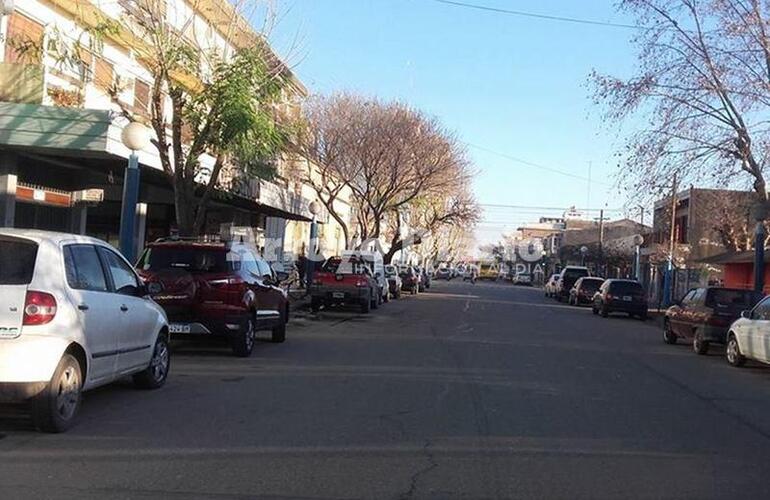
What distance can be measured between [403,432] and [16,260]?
3.97m

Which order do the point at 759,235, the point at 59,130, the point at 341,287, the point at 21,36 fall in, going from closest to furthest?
the point at 59,130
the point at 21,36
the point at 759,235
the point at 341,287

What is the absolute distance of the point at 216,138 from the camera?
15875mm

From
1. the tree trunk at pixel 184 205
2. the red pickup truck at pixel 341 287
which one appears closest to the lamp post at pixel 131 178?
the tree trunk at pixel 184 205

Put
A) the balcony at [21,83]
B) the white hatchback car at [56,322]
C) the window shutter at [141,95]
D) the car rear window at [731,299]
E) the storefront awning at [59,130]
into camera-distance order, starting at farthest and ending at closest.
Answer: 1. the window shutter at [141,95]
2. the car rear window at [731,299]
3. the balcony at [21,83]
4. the storefront awning at [59,130]
5. the white hatchback car at [56,322]

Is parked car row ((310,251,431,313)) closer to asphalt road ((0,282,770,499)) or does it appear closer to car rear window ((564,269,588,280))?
asphalt road ((0,282,770,499))

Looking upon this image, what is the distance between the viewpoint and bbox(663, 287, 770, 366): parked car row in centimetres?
1423

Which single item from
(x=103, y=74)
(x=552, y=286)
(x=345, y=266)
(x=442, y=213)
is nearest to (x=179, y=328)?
(x=103, y=74)

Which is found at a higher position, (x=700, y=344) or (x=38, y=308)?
(x=38, y=308)

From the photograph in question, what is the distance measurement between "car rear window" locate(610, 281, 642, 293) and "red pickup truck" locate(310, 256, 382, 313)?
431 inches

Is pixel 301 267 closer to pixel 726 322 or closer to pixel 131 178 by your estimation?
pixel 131 178

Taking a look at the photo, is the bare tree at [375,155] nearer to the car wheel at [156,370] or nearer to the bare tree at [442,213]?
Answer: the bare tree at [442,213]

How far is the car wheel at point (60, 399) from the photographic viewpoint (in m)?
7.10

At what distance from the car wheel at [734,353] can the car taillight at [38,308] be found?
40.9 ft

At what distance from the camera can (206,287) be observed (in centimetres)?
1264
